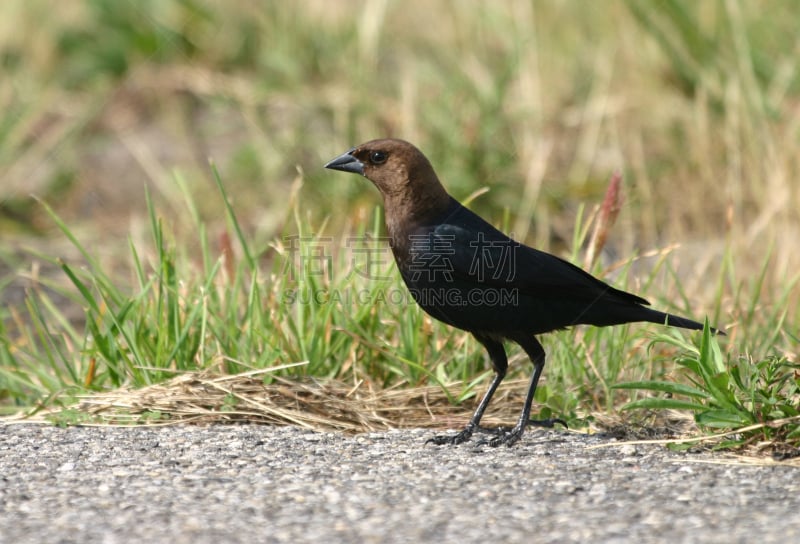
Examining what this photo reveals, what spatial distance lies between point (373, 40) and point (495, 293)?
3768 mm

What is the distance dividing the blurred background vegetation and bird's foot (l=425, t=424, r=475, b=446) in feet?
4.52

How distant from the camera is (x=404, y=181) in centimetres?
388

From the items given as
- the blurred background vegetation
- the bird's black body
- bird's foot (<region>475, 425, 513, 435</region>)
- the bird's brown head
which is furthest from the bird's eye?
bird's foot (<region>475, 425, 513, 435</region>)

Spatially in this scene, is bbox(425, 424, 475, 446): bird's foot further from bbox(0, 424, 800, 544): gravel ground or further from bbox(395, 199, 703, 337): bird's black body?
bbox(395, 199, 703, 337): bird's black body

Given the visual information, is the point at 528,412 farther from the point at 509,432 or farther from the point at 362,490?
the point at 362,490

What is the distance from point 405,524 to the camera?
2.41 m

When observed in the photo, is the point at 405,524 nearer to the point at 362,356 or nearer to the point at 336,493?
the point at 336,493

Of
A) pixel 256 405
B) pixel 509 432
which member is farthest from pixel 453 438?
pixel 256 405

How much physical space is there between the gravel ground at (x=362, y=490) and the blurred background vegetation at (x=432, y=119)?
1.62 meters

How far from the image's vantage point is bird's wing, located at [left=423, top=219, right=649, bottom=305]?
362 centimetres

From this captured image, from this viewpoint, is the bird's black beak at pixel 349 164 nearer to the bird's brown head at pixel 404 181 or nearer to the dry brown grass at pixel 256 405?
the bird's brown head at pixel 404 181

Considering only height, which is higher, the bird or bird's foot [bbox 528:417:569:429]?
the bird

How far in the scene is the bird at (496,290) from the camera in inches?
140

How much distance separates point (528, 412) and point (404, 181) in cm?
95
